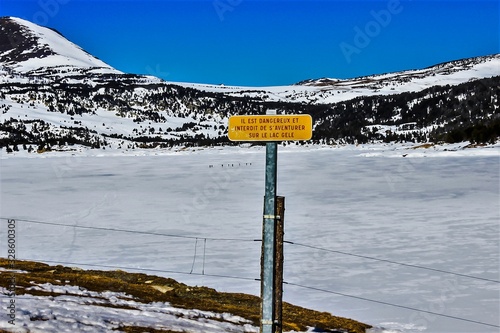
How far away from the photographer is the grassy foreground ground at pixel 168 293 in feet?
26.3

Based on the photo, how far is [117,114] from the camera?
193750 mm

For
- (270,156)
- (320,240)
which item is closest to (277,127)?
(270,156)

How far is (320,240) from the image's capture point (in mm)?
14492

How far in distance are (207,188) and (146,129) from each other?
470ft

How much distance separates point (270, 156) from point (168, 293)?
177 inches

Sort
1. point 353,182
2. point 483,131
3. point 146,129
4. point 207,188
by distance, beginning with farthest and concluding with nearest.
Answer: point 146,129
point 483,131
point 353,182
point 207,188

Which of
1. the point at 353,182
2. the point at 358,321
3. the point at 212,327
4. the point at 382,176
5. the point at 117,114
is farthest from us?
A: the point at 117,114

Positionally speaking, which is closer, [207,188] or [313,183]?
[207,188]

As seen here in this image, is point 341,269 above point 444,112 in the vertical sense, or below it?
below

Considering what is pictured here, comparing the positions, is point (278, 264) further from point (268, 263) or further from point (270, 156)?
point (270, 156)

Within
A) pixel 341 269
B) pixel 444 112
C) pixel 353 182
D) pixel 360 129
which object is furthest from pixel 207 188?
pixel 444 112

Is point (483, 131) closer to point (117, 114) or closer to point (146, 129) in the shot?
point (146, 129)

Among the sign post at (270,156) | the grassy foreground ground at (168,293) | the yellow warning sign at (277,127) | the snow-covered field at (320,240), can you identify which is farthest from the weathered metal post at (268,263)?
the snow-covered field at (320,240)

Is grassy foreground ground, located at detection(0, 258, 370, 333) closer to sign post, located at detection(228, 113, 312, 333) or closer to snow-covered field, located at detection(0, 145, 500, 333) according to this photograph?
snow-covered field, located at detection(0, 145, 500, 333)
